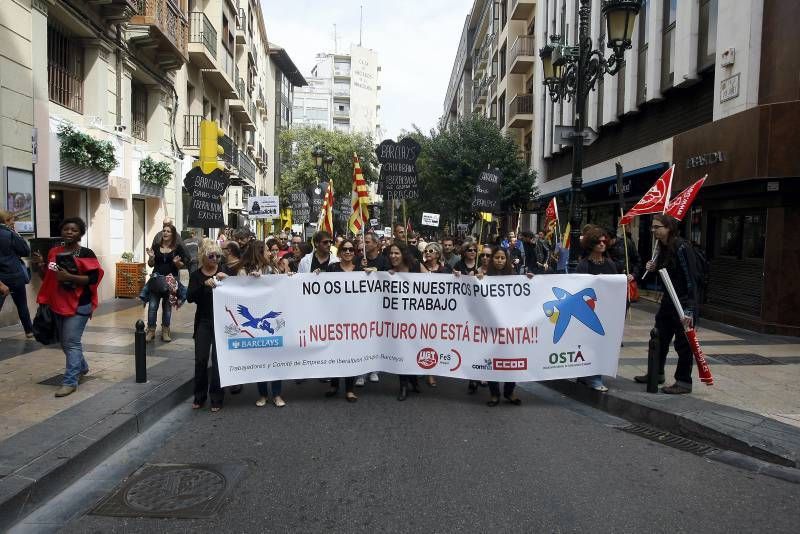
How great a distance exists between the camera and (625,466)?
515 centimetres

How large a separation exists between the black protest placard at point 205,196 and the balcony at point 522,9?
27108 mm

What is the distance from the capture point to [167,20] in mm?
17109

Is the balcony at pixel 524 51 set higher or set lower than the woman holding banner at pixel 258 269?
higher

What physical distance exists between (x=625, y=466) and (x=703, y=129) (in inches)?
406

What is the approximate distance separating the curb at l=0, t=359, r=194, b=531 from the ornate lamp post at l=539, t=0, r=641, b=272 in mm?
7181

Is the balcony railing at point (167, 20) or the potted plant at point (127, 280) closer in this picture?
the potted plant at point (127, 280)

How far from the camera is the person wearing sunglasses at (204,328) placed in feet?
21.6

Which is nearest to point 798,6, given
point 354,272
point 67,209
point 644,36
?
point 644,36

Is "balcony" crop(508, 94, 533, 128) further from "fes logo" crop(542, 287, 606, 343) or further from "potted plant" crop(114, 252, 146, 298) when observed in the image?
"fes logo" crop(542, 287, 606, 343)

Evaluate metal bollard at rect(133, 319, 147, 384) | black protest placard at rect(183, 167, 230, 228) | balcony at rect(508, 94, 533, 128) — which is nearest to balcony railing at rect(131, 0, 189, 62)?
black protest placard at rect(183, 167, 230, 228)

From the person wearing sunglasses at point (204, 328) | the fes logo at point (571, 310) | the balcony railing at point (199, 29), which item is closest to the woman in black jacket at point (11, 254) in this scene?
the person wearing sunglasses at point (204, 328)

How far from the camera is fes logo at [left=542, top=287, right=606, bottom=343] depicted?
715 centimetres

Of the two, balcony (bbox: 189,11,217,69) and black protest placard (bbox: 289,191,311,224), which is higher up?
balcony (bbox: 189,11,217,69)

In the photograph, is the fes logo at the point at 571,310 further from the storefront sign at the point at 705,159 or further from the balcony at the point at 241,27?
the balcony at the point at 241,27
